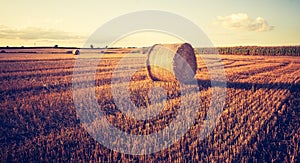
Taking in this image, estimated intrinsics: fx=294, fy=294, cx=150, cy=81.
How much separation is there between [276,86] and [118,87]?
6.43 m

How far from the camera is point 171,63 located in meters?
12.2

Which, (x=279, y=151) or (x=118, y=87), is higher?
(x=118, y=87)

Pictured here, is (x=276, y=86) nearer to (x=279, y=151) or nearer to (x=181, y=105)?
(x=181, y=105)

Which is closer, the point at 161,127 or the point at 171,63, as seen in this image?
the point at 161,127

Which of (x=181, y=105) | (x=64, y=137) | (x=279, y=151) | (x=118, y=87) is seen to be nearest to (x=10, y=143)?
(x=64, y=137)

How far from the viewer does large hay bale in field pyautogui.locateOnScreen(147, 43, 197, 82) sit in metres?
12.3

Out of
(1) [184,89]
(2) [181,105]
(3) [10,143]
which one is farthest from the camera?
(1) [184,89]

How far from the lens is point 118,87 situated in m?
11.7

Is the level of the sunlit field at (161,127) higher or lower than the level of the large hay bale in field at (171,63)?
lower

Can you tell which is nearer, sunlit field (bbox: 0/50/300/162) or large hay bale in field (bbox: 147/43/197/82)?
sunlit field (bbox: 0/50/300/162)

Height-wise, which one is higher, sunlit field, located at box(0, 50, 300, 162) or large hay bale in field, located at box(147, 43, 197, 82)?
large hay bale in field, located at box(147, 43, 197, 82)

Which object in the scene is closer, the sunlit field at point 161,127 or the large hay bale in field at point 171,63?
the sunlit field at point 161,127

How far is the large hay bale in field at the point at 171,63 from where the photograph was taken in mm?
12323

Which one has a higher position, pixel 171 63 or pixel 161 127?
pixel 171 63
